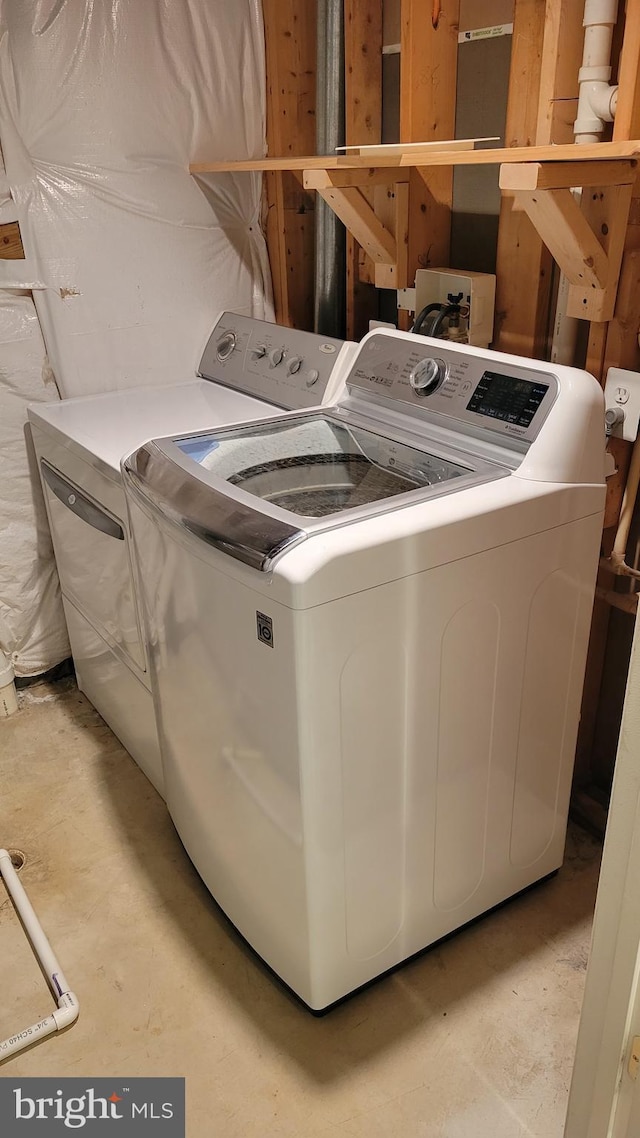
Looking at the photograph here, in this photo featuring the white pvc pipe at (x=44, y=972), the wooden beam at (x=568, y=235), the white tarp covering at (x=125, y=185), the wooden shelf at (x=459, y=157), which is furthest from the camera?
the white tarp covering at (x=125, y=185)

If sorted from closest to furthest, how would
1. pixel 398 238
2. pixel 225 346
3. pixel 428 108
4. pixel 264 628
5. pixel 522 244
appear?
pixel 264 628, pixel 522 244, pixel 428 108, pixel 398 238, pixel 225 346

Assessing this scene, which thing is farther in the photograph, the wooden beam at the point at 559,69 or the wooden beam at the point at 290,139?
the wooden beam at the point at 290,139

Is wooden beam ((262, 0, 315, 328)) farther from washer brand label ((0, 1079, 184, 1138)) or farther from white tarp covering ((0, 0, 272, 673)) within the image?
washer brand label ((0, 1079, 184, 1138))

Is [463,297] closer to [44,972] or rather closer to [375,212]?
[375,212]

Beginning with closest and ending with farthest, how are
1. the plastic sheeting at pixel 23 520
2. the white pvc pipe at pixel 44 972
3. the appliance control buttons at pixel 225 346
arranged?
1. the white pvc pipe at pixel 44 972
2. the plastic sheeting at pixel 23 520
3. the appliance control buttons at pixel 225 346

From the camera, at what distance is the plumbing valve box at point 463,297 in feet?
5.96

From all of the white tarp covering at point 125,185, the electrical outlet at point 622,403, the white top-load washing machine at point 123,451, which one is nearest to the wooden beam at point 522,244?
the electrical outlet at point 622,403

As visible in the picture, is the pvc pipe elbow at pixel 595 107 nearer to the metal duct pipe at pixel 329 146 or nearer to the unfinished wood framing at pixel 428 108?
the unfinished wood framing at pixel 428 108

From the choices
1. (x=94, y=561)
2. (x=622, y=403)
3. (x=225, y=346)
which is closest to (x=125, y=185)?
(x=225, y=346)

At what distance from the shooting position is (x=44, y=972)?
1.66 m

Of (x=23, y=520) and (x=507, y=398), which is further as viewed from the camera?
(x=23, y=520)

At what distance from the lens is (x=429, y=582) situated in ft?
4.29

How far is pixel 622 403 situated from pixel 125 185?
1.39 meters

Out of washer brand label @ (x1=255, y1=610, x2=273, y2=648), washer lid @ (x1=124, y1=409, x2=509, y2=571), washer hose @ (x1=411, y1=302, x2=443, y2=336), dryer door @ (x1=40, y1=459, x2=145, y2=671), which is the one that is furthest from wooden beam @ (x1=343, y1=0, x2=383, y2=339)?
washer brand label @ (x1=255, y1=610, x2=273, y2=648)
